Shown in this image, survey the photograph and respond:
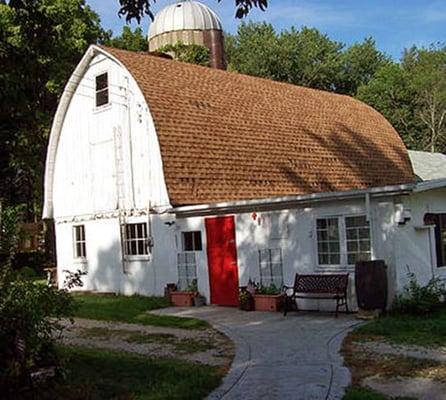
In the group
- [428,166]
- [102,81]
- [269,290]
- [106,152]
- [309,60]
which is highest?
[309,60]

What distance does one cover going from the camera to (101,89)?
2080cm

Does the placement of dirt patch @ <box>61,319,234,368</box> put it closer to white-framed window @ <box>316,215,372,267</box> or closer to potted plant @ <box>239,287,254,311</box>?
potted plant @ <box>239,287,254,311</box>

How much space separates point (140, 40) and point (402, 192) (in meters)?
32.5

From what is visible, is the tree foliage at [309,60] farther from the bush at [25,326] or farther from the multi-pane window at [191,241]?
the bush at [25,326]

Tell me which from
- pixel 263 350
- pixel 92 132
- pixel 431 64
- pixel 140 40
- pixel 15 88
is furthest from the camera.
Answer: pixel 431 64

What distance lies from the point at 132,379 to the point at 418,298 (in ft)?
22.2

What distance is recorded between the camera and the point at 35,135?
31125 mm

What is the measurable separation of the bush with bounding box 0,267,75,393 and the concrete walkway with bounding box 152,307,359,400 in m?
1.97

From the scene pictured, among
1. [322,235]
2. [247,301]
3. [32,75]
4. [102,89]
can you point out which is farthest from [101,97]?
[32,75]

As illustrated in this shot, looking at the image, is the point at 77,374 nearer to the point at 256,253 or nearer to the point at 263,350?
the point at 263,350

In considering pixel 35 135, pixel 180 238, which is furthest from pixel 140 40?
pixel 180 238

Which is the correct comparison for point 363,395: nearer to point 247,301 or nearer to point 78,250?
point 247,301

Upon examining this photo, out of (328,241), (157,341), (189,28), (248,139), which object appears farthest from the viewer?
(189,28)

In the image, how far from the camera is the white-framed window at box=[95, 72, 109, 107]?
2055 centimetres
